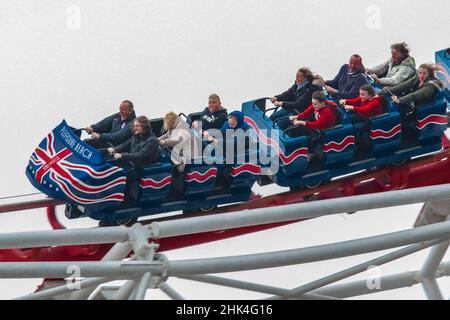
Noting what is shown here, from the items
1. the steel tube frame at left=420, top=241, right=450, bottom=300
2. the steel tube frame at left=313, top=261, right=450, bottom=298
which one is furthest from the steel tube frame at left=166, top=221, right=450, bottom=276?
the steel tube frame at left=313, top=261, right=450, bottom=298

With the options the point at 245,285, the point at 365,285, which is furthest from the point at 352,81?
the point at 245,285

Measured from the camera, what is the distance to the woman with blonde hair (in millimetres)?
12180

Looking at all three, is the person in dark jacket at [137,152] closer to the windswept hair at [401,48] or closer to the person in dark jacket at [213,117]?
the person in dark jacket at [213,117]

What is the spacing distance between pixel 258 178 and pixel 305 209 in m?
2.53

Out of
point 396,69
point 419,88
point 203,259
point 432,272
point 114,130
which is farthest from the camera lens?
point 396,69

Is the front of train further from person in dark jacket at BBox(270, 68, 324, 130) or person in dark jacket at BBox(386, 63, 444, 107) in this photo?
person in dark jacket at BBox(386, 63, 444, 107)

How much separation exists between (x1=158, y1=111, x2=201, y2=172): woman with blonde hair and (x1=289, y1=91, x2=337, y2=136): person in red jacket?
89 cm

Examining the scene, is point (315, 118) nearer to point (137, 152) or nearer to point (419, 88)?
point (419, 88)

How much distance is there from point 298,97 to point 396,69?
3.16 ft

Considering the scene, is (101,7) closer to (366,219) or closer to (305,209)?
(366,219)

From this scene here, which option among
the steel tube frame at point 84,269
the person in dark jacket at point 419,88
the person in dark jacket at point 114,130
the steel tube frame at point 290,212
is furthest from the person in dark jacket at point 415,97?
the steel tube frame at point 84,269

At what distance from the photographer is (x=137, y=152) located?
11961 millimetres

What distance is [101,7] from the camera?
23.6 m
